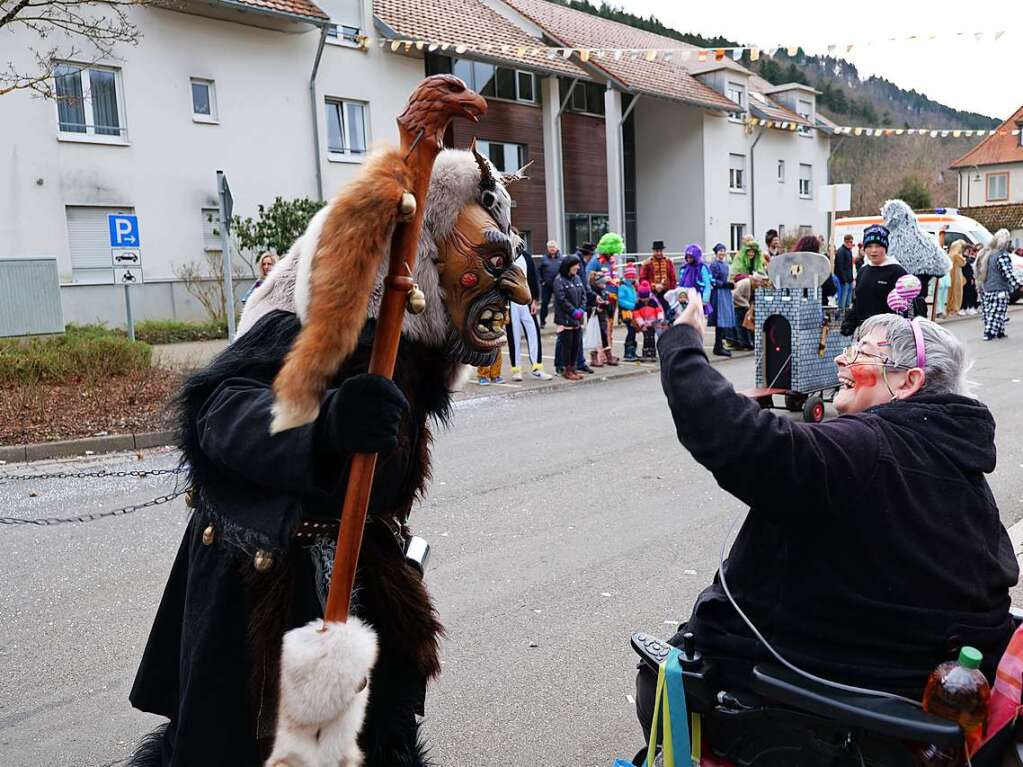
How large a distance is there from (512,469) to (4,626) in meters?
3.90

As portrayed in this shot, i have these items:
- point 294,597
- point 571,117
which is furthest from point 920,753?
point 571,117

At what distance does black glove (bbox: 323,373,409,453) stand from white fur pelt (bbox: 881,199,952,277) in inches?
331

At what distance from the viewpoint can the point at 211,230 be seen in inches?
765

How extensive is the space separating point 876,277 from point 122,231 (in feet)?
31.2

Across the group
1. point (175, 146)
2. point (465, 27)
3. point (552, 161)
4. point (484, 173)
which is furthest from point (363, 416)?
point (552, 161)

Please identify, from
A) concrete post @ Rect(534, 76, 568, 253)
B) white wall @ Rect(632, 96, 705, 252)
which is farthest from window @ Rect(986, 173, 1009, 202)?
concrete post @ Rect(534, 76, 568, 253)

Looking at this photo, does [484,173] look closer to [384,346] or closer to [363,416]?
[384,346]

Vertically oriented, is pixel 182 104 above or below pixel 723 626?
above

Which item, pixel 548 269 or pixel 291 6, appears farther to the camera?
pixel 291 6

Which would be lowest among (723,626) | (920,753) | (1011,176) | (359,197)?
(920,753)

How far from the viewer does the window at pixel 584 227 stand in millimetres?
28500

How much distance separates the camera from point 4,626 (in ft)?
14.1

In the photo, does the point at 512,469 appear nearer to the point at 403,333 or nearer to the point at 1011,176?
the point at 403,333

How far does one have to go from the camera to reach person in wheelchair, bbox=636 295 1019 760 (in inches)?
76.4
